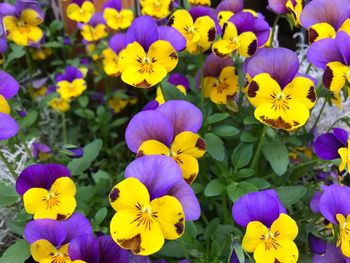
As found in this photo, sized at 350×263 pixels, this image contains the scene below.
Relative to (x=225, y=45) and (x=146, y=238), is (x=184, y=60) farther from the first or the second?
(x=146, y=238)

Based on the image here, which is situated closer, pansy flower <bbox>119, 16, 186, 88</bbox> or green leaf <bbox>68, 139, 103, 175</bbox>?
pansy flower <bbox>119, 16, 186, 88</bbox>

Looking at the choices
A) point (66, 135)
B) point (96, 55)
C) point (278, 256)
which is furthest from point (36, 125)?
point (278, 256)

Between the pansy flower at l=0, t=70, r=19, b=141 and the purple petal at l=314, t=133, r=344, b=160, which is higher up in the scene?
the pansy flower at l=0, t=70, r=19, b=141

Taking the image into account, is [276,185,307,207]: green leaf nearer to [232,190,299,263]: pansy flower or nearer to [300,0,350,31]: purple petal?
[232,190,299,263]: pansy flower

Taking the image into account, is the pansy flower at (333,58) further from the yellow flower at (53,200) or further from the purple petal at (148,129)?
the yellow flower at (53,200)

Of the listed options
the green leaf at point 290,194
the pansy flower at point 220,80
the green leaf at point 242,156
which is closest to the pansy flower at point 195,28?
the pansy flower at point 220,80

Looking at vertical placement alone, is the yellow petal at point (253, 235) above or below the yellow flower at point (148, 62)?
below

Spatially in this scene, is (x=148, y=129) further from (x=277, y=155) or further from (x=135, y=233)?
(x=277, y=155)

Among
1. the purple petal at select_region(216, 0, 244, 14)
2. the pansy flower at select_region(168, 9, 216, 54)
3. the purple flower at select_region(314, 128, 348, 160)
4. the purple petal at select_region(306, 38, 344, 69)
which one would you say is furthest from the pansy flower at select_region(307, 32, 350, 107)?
the purple petal at select_region(216, 0, 244, 14)
